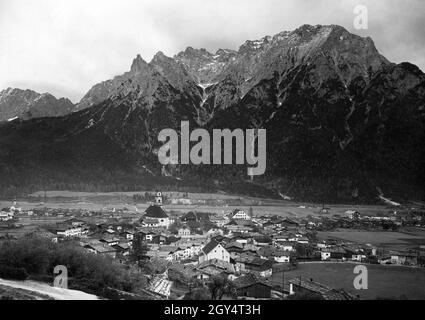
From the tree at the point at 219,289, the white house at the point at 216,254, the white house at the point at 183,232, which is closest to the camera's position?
the tree at the point at 219,289

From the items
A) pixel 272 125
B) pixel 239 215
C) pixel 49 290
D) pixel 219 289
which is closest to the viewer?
pixel 49 290

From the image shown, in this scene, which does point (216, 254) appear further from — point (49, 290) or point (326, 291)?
point (49, 290)

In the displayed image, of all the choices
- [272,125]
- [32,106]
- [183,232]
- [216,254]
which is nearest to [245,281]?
[216,254]

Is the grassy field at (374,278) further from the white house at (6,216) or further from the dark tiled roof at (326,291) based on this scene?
the white house at (6,216)

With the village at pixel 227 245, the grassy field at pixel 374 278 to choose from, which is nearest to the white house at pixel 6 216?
the village at pixel 227 245

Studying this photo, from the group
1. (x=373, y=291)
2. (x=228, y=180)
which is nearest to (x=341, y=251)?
(x=373, y=291)

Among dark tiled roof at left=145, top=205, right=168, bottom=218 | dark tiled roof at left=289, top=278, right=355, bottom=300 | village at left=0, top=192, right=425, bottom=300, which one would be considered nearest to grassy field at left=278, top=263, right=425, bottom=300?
village at left=0, top=192, right=425, bottom=300

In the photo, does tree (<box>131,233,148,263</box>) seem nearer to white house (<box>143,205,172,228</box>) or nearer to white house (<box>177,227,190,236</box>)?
white house (<box>177,227,190,236</box>)
